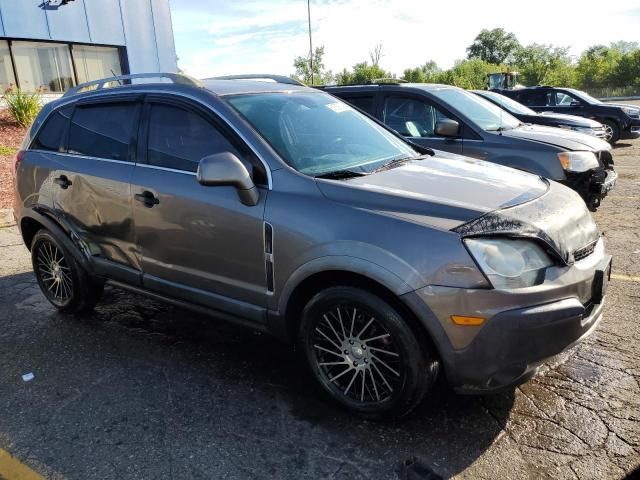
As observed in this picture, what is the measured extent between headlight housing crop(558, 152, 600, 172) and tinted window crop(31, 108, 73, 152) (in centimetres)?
502

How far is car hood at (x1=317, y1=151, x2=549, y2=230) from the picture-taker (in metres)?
2.55

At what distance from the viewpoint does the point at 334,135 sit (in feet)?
11.6

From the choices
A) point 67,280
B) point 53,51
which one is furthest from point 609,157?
point 53,51

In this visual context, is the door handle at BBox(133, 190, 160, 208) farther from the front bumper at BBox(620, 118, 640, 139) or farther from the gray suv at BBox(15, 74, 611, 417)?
the front bumper at BBox(620, 118, 640, 139)

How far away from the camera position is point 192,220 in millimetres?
3197

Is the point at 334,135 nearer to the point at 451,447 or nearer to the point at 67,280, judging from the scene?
the point at 451,447

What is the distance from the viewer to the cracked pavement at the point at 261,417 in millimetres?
2488

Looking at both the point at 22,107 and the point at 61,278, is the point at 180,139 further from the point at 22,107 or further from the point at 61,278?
the point at 22,107

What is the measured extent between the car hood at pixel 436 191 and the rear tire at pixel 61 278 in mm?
2452

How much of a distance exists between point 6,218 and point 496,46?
4156 inches

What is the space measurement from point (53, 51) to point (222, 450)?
1837 cm

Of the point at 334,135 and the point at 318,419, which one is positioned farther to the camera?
the point at 334,135

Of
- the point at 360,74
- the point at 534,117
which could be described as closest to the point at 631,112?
the point at 534,117

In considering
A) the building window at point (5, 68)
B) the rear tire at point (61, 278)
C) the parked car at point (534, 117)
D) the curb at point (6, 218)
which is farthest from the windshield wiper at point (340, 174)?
the building window at point (5, 68)
